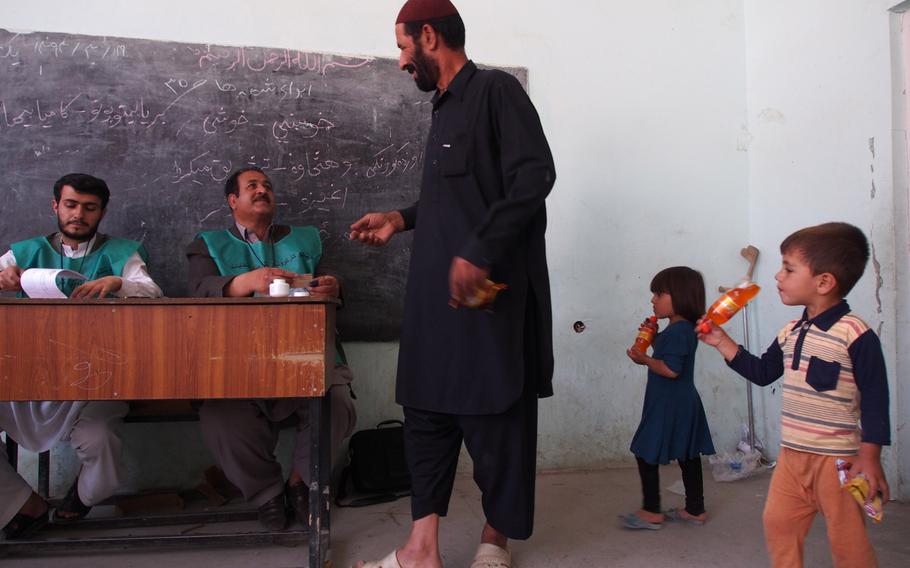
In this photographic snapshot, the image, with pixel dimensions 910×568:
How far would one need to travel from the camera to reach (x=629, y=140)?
363 centimetres

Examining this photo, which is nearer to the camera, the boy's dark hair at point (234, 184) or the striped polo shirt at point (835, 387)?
the striped polo shirt at point (835, 387)

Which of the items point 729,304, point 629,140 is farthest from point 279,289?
point 629,140

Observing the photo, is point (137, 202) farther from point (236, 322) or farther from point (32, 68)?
point (236, 322)

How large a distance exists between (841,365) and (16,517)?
282cm

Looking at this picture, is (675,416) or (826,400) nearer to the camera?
(826,400)

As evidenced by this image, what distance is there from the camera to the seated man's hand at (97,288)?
228cm

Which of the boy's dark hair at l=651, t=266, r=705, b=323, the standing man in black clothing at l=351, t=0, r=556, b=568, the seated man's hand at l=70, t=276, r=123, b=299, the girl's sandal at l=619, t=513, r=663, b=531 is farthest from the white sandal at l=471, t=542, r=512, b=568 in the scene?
the seated man's hand at l=70, t=276, r=123, b=299

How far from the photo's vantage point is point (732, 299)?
72.4 inches

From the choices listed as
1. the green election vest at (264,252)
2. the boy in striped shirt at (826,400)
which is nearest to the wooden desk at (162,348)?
the green election vest at (264,252)

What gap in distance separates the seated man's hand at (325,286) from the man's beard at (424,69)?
886 millimetres

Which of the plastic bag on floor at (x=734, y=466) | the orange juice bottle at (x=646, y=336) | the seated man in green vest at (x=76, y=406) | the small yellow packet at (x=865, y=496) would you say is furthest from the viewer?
the plastic bag on floor at (x=734, y=466)

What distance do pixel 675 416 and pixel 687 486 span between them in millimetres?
282

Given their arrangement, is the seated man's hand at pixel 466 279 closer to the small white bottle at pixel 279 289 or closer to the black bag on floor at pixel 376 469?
the small white bottle at pixel 279 289

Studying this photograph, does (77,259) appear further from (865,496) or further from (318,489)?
(865,496)
